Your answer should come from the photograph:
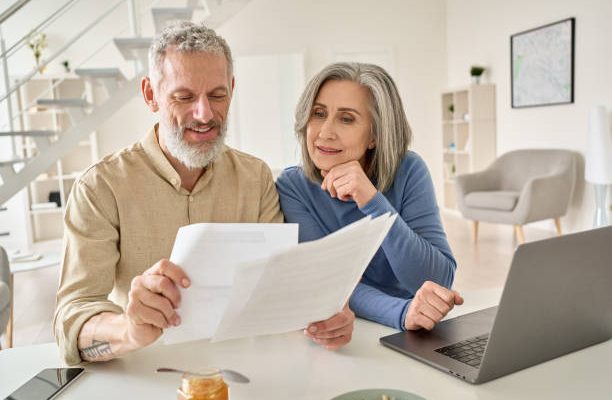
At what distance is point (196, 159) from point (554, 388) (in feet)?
3.13

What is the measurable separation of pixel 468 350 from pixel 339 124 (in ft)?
2.56

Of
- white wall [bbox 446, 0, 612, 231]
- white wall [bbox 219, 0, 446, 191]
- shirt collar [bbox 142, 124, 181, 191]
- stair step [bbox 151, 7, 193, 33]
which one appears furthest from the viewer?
white wall [bbox 219, 0, 446, 191]

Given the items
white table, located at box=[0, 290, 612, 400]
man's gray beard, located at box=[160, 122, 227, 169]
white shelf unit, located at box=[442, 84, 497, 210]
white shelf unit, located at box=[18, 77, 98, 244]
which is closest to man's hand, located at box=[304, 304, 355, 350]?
white table, located at box=[0, 290, 612, 400]

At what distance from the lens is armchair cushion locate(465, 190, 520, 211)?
524 centimetres

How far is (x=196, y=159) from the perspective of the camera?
1.46 meters

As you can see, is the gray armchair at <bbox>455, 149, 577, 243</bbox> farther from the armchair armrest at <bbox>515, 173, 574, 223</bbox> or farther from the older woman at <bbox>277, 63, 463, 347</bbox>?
the older woman at <bbox>277, 63, 463, 347</bbox>

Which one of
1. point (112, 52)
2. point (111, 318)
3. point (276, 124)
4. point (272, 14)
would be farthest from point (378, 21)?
point (111, 318)

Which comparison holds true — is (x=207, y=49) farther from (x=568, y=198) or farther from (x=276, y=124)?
(x=276, y=124)

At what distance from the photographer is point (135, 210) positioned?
4.79 feet

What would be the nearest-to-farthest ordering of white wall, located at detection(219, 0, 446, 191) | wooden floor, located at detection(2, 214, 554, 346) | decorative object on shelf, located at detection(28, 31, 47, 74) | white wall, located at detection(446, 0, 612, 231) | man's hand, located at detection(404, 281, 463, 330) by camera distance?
1. man's hand, located at detection(404, 281, 463, 330)
2. wooden floor, located at detection(2, 214, 554, 346)
3. white wall, located at detection(446, 0, 612, 231)
4. decorative object on shelf, located at detection(28, 31, 47, 74)
5. white wall, located at detection(219, 0, 446, 191)

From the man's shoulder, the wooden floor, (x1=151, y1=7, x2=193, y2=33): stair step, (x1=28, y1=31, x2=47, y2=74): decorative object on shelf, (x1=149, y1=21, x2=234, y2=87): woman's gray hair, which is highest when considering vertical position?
(x1=28, y1=31, x2=47, y2=74): decorative object on shelf

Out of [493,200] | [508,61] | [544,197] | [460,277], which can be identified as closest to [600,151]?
[544,197]

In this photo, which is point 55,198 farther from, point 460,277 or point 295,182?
point 295,182

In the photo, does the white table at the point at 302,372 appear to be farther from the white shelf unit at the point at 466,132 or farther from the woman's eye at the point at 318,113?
the white shelf unit at the point at 466,132
